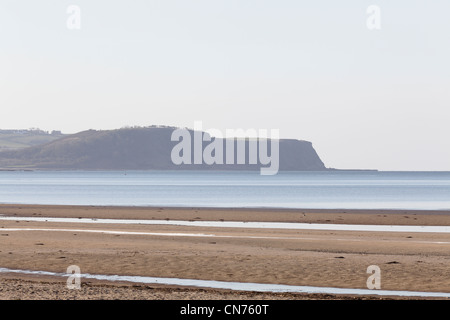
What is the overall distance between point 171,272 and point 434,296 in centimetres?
776

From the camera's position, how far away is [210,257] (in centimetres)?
2555

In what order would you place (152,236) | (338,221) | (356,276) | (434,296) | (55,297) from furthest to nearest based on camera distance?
(338,221), (152,236), (356,276), (434,296), (55,297)

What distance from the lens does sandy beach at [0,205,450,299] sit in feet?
59.9

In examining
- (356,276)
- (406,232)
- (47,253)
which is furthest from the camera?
(406,232)

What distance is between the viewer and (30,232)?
118 ft

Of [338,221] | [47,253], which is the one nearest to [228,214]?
[338,221]

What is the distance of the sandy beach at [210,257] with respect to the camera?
18266mm

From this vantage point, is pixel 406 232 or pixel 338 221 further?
pixel 338 221

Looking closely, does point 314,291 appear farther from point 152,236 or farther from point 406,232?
point 406,232
